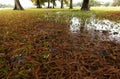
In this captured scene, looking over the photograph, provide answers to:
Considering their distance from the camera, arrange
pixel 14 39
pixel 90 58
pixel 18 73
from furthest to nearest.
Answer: pixel 14 39
pixel 90 58
pixel 18 73

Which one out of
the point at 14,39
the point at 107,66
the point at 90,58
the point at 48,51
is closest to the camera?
the point at 107,66

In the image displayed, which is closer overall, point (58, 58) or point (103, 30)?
point (58, 58)

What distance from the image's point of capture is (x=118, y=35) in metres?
6.09

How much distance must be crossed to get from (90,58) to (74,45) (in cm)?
88

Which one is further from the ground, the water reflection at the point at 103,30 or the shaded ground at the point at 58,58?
the water reflection at the point at 103,30

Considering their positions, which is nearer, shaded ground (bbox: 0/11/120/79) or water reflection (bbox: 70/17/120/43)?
shaded ground (bbox: 0/11/120/79)

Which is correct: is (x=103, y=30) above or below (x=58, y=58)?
above

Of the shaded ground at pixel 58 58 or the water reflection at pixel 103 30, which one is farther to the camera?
the water reflection at pixel 103 30

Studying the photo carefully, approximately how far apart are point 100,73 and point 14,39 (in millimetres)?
2938

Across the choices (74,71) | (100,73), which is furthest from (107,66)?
(74,71)

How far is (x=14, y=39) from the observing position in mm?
5355

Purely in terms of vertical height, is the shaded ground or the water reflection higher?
the water reflection

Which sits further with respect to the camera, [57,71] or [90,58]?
[90,58]

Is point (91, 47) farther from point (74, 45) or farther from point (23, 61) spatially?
point (23, 61)
